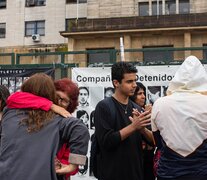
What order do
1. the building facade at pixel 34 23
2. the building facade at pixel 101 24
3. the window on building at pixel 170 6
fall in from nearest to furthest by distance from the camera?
1. the building facade at pixel 101 24
2. the window on building at pixel 170 6
3. the building facade at pixel 34 23

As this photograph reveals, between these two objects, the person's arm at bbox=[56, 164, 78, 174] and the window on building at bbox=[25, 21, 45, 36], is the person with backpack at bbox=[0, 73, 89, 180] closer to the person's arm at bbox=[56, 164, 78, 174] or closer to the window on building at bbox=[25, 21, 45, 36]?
the person's arm at bbox=[56, 164, 78, 174]

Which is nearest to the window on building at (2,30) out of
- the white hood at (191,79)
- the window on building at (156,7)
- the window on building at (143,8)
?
the window on building at (143,8)

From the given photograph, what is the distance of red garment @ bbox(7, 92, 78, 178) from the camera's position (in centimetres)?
271

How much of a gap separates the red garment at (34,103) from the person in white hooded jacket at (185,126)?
79 cm

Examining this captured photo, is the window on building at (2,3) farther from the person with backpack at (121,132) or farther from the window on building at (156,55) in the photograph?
the person with backpack at (121,132)

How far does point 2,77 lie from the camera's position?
20.8ft

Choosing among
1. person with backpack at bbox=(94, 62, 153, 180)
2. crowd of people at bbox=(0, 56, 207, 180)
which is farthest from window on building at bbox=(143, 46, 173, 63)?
crowd of people at bbox=(0, 56, 207, 180)

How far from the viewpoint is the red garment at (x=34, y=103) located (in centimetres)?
271

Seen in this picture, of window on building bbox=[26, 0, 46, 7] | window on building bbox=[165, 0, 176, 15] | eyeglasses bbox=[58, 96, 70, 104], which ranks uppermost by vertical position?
window on building bbox=[26, 0, 46, 7]

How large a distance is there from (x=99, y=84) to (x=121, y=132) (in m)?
2.35

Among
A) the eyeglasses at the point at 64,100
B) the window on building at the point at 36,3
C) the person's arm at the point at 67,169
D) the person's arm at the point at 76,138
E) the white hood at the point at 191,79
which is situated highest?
the window on building at the point at 36,3

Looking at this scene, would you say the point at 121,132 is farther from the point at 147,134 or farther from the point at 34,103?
the point at 34,103

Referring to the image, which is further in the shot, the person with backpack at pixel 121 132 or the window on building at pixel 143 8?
→ the window on building at pixel 143 8

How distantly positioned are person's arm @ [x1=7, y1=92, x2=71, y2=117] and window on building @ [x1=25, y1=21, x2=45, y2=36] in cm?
3299
